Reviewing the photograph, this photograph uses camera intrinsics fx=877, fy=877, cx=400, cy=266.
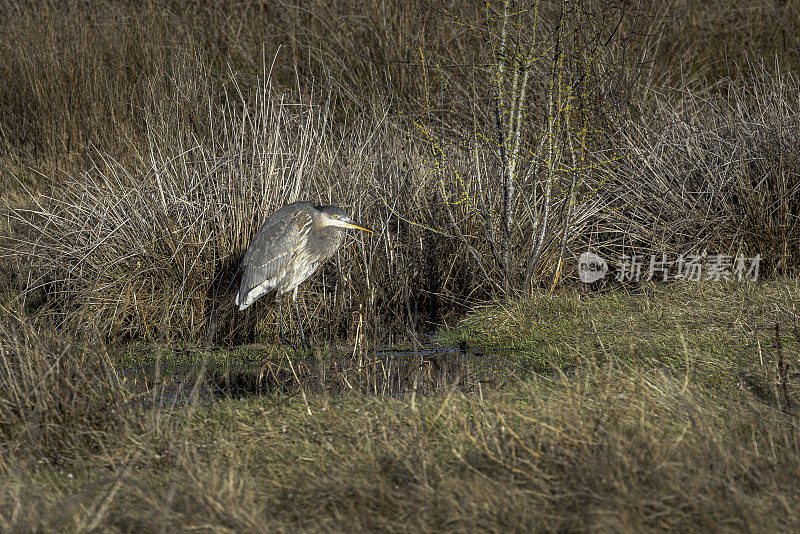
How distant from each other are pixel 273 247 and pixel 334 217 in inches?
19.0

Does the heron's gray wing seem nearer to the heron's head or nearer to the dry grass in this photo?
the heron's head

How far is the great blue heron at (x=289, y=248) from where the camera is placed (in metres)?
6.03

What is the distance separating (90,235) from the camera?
6574mm

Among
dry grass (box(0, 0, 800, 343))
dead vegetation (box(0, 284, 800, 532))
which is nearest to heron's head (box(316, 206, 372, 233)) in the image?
dry grass (box(0, 0, 800, 343))

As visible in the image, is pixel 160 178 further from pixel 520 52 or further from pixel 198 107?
pixel 520 52

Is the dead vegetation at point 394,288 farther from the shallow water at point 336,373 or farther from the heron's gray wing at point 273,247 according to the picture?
the heron's gray wing at point 273,247

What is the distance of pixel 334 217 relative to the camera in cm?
618

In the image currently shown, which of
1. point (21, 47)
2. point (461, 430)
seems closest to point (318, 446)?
point (461, 430)

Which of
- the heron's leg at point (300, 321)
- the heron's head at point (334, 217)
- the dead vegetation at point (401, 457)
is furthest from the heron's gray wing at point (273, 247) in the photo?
the dead vegetation at point (401, 457)

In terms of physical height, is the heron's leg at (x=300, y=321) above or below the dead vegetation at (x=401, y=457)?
below

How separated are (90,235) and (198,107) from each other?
1603 mm

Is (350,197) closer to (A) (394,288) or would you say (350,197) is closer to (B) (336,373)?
(A) (394,288)

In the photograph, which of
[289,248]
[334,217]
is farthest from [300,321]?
[334,217]

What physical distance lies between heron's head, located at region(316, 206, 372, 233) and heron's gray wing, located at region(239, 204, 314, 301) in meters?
0.12
